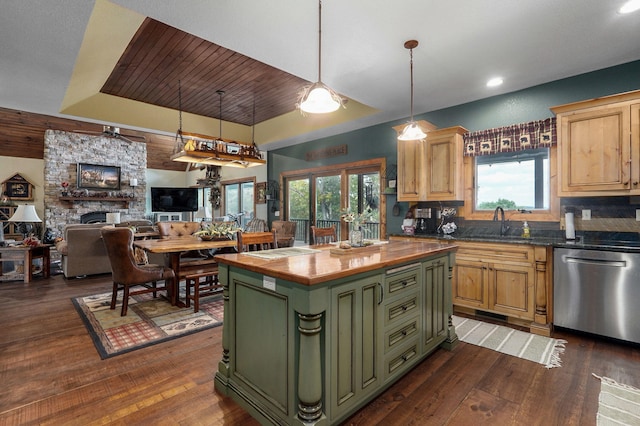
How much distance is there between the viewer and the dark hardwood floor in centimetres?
179

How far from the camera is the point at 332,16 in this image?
238 centimetres

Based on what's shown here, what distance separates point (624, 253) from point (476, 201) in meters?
1.66

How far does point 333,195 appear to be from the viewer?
20.0ft

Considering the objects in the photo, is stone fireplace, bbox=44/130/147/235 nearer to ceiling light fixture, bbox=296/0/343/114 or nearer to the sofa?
the sofa

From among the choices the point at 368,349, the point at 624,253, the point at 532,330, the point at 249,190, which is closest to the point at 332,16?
the point at 368,349

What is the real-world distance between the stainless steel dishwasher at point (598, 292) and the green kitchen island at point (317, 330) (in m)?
1.67

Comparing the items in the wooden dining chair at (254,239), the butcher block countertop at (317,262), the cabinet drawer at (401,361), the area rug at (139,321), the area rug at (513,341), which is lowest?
the area rug at (513,341)

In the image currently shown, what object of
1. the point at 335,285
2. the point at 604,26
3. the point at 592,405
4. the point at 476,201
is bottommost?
the point at 592,405

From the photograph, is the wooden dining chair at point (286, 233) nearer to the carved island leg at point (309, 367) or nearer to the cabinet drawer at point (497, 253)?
the cabinet drawer at point (497, 253)

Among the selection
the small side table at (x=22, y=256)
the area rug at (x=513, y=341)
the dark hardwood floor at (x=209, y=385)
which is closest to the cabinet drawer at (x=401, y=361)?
the dark hardwood floor at (x=209, y=385)

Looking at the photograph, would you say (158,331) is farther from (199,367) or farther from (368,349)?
(368,349)

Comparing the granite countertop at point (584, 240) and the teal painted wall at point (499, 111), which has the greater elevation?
the teal painted wall at point (499, 111)

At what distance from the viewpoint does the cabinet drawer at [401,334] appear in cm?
197

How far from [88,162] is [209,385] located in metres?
8.90
